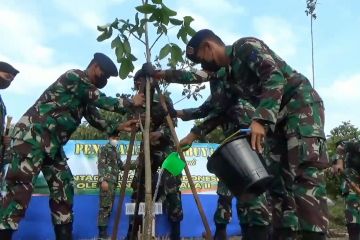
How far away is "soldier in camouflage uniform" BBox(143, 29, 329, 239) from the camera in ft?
11.2

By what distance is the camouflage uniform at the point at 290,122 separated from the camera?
343 centimetres

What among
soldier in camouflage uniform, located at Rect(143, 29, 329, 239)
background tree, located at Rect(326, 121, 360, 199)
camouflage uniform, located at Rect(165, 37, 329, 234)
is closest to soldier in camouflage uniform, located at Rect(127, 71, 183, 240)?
soldier in camouflage uniform, located at Rect(143, 29, 329, 239)

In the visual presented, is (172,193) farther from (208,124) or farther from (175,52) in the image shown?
(175,52)

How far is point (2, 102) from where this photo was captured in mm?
6023

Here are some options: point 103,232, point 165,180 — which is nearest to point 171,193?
point 165,180

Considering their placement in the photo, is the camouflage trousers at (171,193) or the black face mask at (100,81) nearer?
the black face mask at (100,81)

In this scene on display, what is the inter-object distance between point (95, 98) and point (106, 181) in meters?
4.14

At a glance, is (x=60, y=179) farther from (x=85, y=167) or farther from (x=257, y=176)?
(x=85, y=167)

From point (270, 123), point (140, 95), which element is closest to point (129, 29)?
point (140, 95)

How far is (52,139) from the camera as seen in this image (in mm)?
4805

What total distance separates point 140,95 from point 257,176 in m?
→ 1.81

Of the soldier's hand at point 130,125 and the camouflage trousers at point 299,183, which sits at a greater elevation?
the soldier's hand at point 130,125

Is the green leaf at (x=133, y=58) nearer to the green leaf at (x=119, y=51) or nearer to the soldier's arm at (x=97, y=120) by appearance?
the green leaf at (x=119, y=51)

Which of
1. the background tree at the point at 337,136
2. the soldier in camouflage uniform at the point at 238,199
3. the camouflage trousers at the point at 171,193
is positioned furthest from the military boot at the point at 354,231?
the background tree at the point at 337,136
